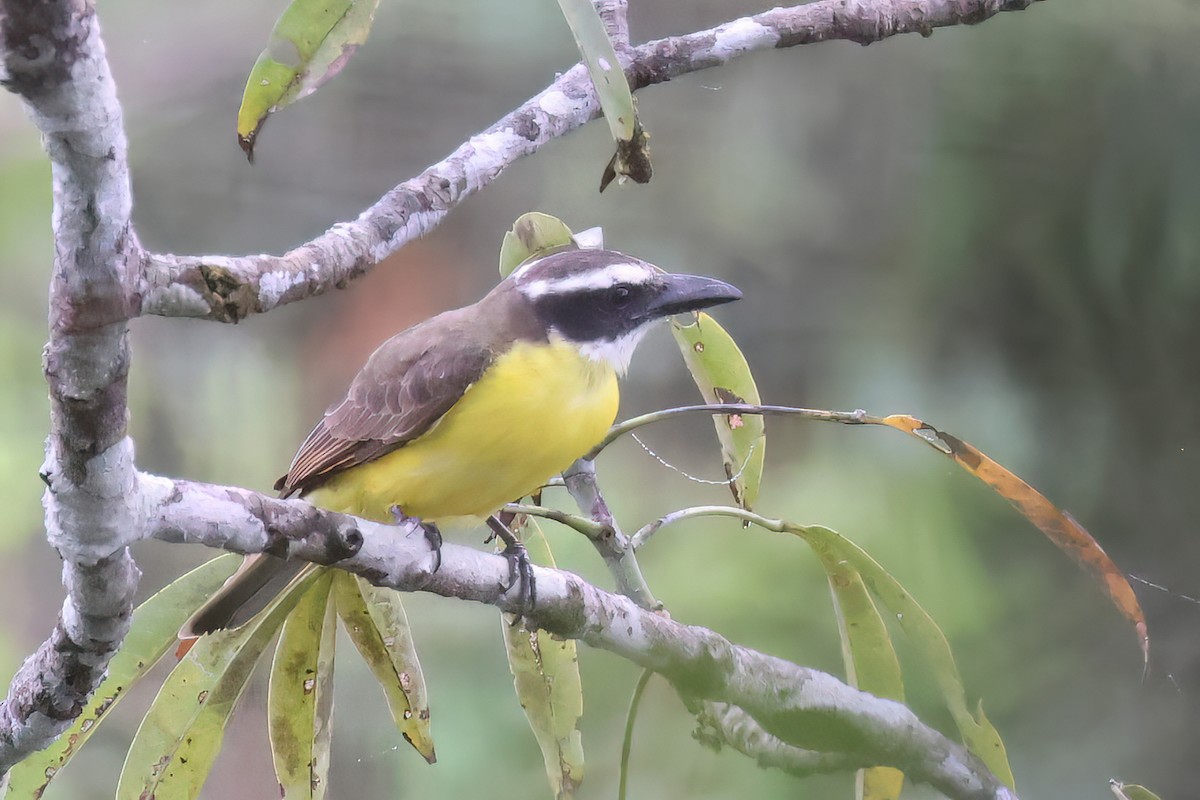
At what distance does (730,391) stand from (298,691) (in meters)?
0.40

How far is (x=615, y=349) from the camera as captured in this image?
2.91ft

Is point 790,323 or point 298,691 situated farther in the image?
point 790,323

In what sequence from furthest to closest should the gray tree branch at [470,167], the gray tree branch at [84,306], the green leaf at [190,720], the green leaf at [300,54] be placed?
the green leaf at [190,720]
the green leaf at [300,54]
the gray tree branch at [470,167]
the gray tree branch at [84,306]

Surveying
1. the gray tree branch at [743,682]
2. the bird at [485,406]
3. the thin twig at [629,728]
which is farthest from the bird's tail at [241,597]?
the thin twig at [629,728]

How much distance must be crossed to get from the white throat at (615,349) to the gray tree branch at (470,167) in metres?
0.15

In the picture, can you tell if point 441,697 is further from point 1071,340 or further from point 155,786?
point 1071,340

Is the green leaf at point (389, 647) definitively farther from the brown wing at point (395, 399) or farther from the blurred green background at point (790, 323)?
the blurred green background at point (790, 323)

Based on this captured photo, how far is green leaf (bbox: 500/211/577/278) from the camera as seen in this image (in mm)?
926

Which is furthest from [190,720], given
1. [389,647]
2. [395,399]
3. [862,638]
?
[862,638]

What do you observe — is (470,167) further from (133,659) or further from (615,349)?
(133,659)

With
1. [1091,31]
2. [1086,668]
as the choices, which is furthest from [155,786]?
[1091,31]

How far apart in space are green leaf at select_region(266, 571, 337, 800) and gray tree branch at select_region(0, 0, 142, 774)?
0.80 feet

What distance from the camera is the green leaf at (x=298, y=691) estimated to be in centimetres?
80

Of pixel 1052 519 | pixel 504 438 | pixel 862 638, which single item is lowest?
pixel 862 638
